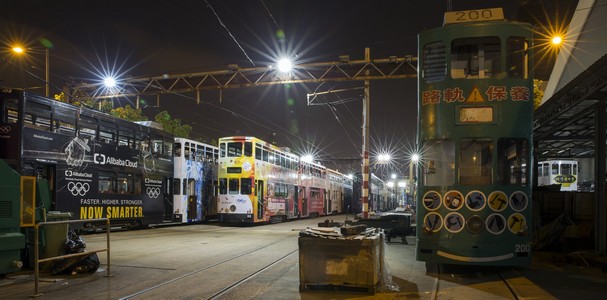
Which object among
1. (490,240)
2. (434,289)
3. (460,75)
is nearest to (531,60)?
(460,75)

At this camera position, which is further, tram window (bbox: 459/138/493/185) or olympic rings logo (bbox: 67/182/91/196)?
olympic rings logo (bbox: 67/182/91/196)

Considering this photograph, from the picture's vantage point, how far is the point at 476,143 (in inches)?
358

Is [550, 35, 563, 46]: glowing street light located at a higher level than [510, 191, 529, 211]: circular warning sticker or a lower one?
higher

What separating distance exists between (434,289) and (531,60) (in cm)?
459

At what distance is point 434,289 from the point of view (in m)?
7.83

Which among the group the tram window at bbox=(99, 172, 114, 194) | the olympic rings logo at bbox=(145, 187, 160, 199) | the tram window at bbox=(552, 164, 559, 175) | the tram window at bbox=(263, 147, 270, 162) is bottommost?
the olympic rings logo at bbox=(145, 187, 160, 199)

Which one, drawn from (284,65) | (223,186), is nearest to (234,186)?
(223,186)

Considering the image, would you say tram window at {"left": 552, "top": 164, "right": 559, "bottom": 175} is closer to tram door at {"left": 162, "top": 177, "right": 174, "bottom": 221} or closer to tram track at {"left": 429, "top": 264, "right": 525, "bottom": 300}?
tram track at {"left": 429, "top": 264, "right": 525, "bottom": 300}

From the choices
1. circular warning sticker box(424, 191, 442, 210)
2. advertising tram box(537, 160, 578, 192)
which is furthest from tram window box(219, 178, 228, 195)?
advertising tram box(537, 160, 578, 192)

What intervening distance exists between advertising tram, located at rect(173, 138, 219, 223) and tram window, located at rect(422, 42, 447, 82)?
661 inches

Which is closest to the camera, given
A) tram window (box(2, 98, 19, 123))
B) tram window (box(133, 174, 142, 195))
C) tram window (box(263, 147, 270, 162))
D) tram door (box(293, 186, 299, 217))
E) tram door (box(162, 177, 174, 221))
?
tram window (box(2, 98, 19, 123))

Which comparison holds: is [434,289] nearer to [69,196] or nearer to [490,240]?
[490,240]

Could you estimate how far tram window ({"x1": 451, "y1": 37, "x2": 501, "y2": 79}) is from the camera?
29.8ft

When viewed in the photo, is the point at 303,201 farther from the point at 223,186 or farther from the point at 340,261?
the point at 340,261
